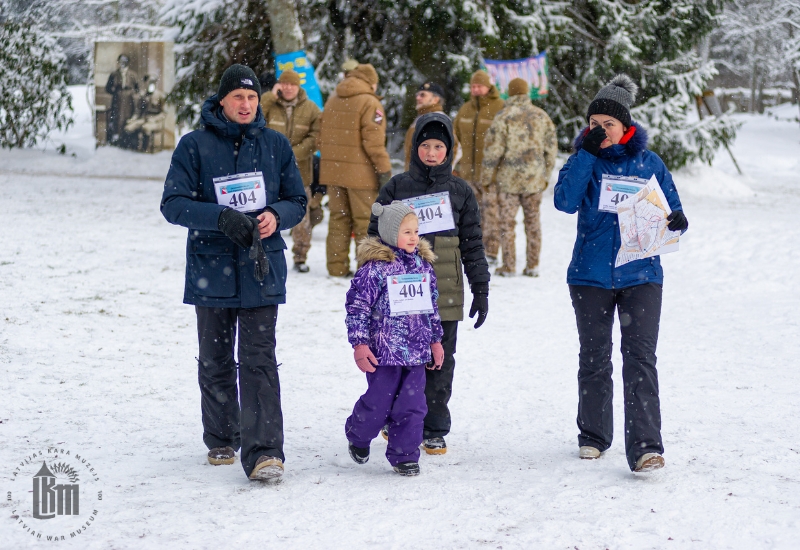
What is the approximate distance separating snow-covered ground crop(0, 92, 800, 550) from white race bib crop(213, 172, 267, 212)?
1.23 metres

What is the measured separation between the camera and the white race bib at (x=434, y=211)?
4.87 meters

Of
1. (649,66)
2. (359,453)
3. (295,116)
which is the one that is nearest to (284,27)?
(295,116)

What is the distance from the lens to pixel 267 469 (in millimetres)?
4191

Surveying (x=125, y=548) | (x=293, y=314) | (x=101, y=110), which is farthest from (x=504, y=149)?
(x=101, y=110)

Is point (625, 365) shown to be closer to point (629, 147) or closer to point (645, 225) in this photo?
point (645, 225)

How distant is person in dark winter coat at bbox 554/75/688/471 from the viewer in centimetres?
447

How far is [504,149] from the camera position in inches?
392

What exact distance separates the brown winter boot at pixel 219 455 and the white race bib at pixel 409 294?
1049 mm

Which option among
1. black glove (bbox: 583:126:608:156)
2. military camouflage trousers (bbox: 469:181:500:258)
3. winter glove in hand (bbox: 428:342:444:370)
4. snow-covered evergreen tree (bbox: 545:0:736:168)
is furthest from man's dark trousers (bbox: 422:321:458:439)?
snow-covered evergreen tree (bbox: 545:0:736:168)

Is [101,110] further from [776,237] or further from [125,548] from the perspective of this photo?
[125,548]

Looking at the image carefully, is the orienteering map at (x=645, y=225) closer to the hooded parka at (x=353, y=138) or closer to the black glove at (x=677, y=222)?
the black glove at (x=677, y=222)

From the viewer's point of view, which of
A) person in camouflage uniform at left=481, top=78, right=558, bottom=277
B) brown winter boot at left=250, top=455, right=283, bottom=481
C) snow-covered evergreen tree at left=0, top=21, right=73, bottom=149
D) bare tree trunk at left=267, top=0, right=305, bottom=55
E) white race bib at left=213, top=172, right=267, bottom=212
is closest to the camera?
brown winter boot at left=250, top=455, right=283, bottom=481

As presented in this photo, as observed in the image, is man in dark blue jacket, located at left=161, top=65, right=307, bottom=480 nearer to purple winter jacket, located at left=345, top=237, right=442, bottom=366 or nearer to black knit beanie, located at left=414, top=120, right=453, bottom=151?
purple winter jacket, located at left=345, top=237, right=442, bottom=366

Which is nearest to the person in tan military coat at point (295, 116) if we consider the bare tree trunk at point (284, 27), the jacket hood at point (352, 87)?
the jacket hood at point (352, 87)
